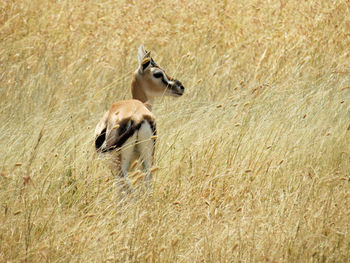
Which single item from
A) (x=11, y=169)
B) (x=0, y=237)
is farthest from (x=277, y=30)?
(x=0, y=237)

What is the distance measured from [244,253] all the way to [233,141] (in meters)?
1.94

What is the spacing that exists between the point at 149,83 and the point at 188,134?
2.87 ft

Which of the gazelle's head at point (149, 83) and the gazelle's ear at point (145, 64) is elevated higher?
the gazelle's ear at point (145, 64)

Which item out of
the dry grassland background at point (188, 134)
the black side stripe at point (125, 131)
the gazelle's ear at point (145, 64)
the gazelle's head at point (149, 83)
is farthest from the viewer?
the gazelle's head at point (149, 83)

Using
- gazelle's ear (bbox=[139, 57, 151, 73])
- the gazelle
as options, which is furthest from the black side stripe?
gazelle's ear (bbox=[139, 57, 151, 73])

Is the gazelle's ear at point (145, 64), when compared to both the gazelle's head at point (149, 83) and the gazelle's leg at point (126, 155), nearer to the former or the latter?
the gazelle's head at point (149, 83)

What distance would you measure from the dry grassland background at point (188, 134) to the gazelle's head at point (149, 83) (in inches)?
10.5

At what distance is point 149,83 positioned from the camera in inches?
264

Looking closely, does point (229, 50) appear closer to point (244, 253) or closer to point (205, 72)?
point (205, 72)

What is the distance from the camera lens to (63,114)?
268 inches

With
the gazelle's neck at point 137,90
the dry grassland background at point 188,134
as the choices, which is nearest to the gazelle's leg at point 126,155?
the dry grassland background at point 188,134

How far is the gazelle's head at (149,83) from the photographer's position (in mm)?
6688

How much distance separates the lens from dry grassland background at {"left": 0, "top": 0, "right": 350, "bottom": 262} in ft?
12.8

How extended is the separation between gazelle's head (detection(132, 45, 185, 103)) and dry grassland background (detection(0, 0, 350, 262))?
0.27 meters
